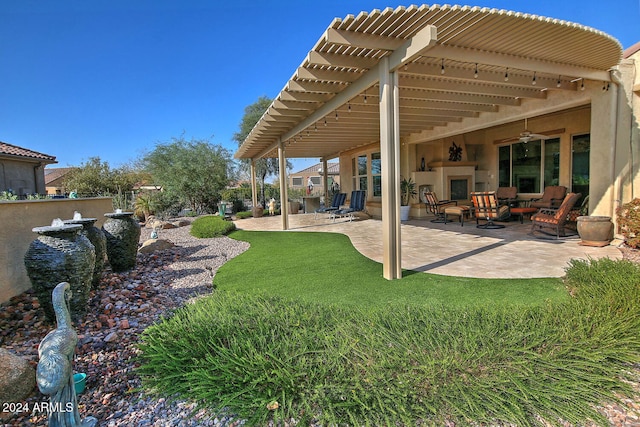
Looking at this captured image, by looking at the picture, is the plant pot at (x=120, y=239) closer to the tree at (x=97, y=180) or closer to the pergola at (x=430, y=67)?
the pergola at (x=430, y=67)

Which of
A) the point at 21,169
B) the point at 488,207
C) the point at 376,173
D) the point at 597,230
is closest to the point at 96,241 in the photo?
the point at 597,230

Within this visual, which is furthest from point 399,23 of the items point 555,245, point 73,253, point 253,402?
point 555,245

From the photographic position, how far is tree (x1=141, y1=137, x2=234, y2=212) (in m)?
16.2

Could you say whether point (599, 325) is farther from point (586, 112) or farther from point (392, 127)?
point (586, 112)

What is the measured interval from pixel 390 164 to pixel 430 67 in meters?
1.99

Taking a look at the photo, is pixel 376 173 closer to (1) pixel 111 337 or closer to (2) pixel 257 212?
(2) pixel 257 212

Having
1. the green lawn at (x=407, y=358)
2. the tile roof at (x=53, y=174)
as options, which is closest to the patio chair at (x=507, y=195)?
the green lawn at (x=407, y=358)

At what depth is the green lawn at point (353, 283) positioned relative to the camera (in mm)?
3523

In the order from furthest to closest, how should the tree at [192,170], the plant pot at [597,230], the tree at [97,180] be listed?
the tree at [97,180], the tree at [192,170], the plant pot at [597,230]

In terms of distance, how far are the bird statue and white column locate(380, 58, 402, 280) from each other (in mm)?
3579

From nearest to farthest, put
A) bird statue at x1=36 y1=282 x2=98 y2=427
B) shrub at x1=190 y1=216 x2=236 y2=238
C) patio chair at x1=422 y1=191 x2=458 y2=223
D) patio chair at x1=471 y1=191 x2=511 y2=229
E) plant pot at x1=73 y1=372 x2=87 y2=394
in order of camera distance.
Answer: bird statue at x1=36 y1=282 x2=98 y2=427
plant pot at x1=73 y1=372 x2=87 y2=394
patio chair at x1=471 y1=191 x2=511 y2=229
shrub at x1=190 y1=216 x2=236 y2=238
patio chair at x1=422 y1=191 x2=458 y2=223

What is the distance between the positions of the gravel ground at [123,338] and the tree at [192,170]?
36.4 feet

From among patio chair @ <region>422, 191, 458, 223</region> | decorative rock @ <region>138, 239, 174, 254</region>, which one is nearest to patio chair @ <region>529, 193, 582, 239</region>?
patio chair @ <region>422, 191, 458, 223</region>

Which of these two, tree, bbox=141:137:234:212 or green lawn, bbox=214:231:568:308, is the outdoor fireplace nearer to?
green lawn, bbox=214:231:568:308
